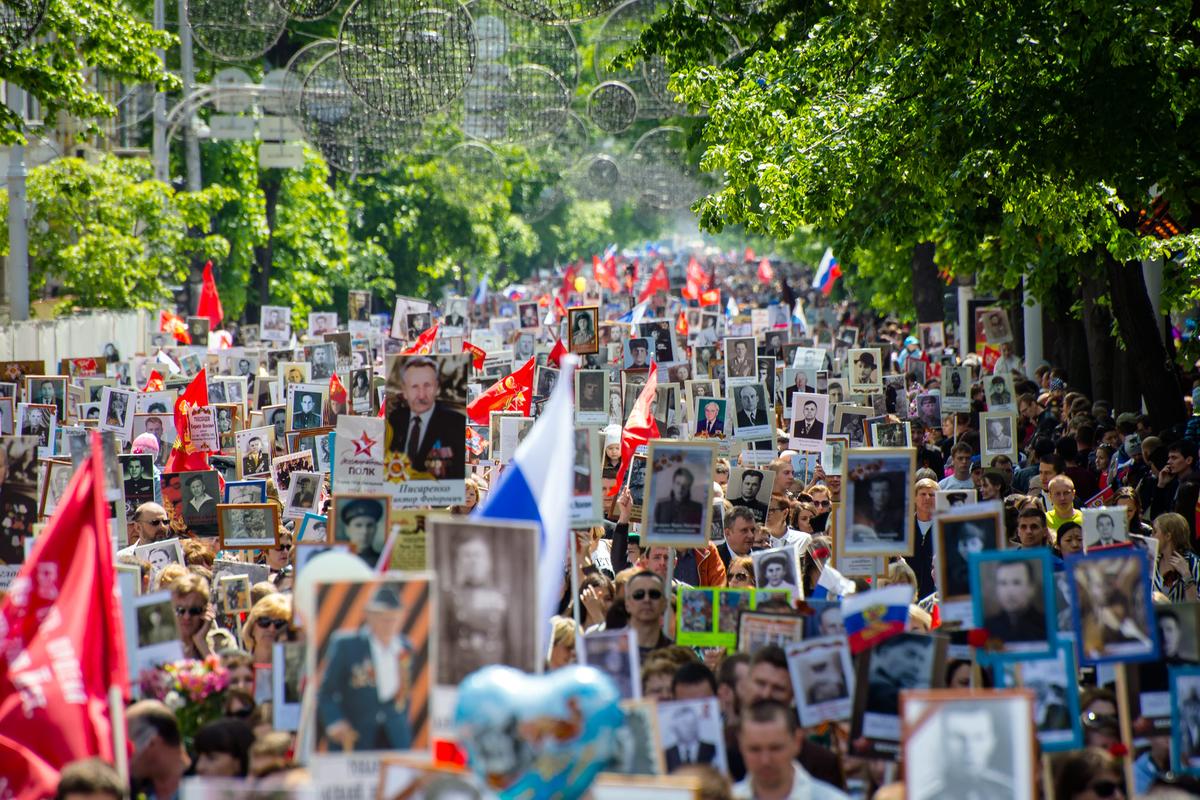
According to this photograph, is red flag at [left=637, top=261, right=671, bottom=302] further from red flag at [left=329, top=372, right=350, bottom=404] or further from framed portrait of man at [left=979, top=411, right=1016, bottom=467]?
framed portrait of man at [left=979, top=411, right=1016, bottom=467]

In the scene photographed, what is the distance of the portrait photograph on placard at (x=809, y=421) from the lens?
16859 millimetres

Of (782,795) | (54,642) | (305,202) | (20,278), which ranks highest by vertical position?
(305,202)

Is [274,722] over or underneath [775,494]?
underneath

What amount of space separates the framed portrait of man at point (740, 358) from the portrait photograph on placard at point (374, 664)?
13.9 m

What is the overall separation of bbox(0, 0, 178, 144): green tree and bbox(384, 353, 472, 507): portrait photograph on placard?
35.2 ft

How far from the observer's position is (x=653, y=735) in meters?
6.02

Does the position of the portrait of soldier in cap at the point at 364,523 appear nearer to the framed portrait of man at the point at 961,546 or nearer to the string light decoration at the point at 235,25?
the framed portrait of man at the point at 961,546

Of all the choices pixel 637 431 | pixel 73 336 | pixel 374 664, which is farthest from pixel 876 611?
pixel 73 336

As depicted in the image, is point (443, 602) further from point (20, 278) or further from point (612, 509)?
point (20, 278)

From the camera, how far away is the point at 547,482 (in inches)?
296

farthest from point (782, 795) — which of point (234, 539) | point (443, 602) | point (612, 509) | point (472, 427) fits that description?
point (472, 427)

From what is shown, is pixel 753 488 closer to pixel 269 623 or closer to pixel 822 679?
pixel 269 623

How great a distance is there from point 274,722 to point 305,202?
40472mm

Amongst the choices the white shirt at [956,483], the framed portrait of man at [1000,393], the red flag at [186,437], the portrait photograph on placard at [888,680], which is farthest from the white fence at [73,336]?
the portrait photograph on placard at [888,680]
